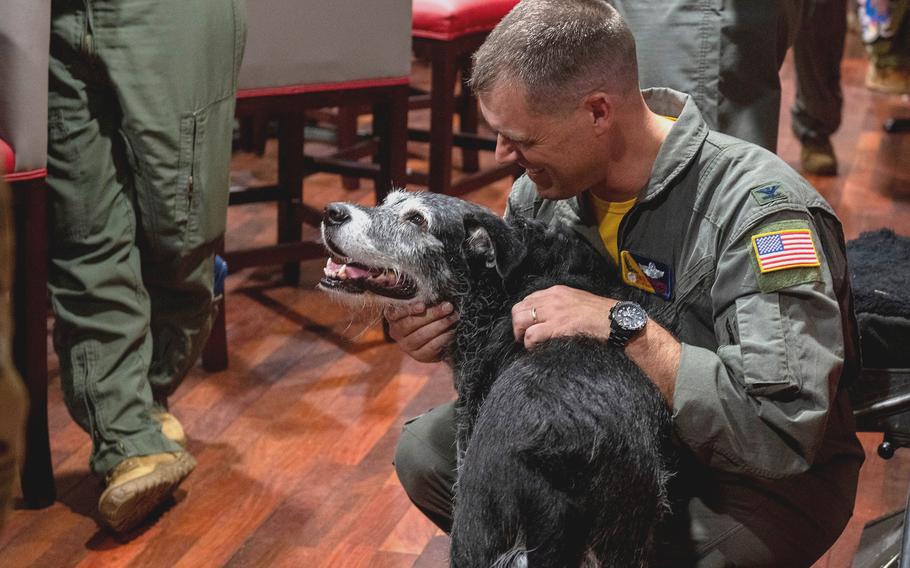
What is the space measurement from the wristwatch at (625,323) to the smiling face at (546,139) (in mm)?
262

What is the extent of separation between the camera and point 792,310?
1632 mm

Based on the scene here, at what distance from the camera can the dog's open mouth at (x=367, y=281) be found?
76.0 inches

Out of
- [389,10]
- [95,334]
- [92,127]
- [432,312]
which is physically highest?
[389,10]

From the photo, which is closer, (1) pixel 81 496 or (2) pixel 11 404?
(2) pixel 11 404

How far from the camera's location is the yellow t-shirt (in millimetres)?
1915

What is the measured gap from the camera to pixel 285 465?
276cm

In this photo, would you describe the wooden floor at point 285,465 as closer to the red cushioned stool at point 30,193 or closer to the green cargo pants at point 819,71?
the red cushioned stool at point 30,193

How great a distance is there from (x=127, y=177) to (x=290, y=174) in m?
1.25

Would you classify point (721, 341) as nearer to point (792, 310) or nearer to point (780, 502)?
point (792, 310)

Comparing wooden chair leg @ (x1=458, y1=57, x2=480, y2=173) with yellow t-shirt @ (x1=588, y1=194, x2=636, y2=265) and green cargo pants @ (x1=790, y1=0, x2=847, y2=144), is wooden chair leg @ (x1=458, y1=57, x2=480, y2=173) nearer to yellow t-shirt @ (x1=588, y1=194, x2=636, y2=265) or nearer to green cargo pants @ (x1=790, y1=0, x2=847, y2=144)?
green cargo pants @ (x1=790, y1=0, x2=847, y2=144)

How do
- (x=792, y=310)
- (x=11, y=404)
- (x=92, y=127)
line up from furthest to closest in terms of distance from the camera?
(x=92, y=127) → (x=792, y=310) → (x=11, y=404)

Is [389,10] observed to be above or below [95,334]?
above

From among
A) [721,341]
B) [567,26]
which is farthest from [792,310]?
[567,26]

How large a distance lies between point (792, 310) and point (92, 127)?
1.46 metres
